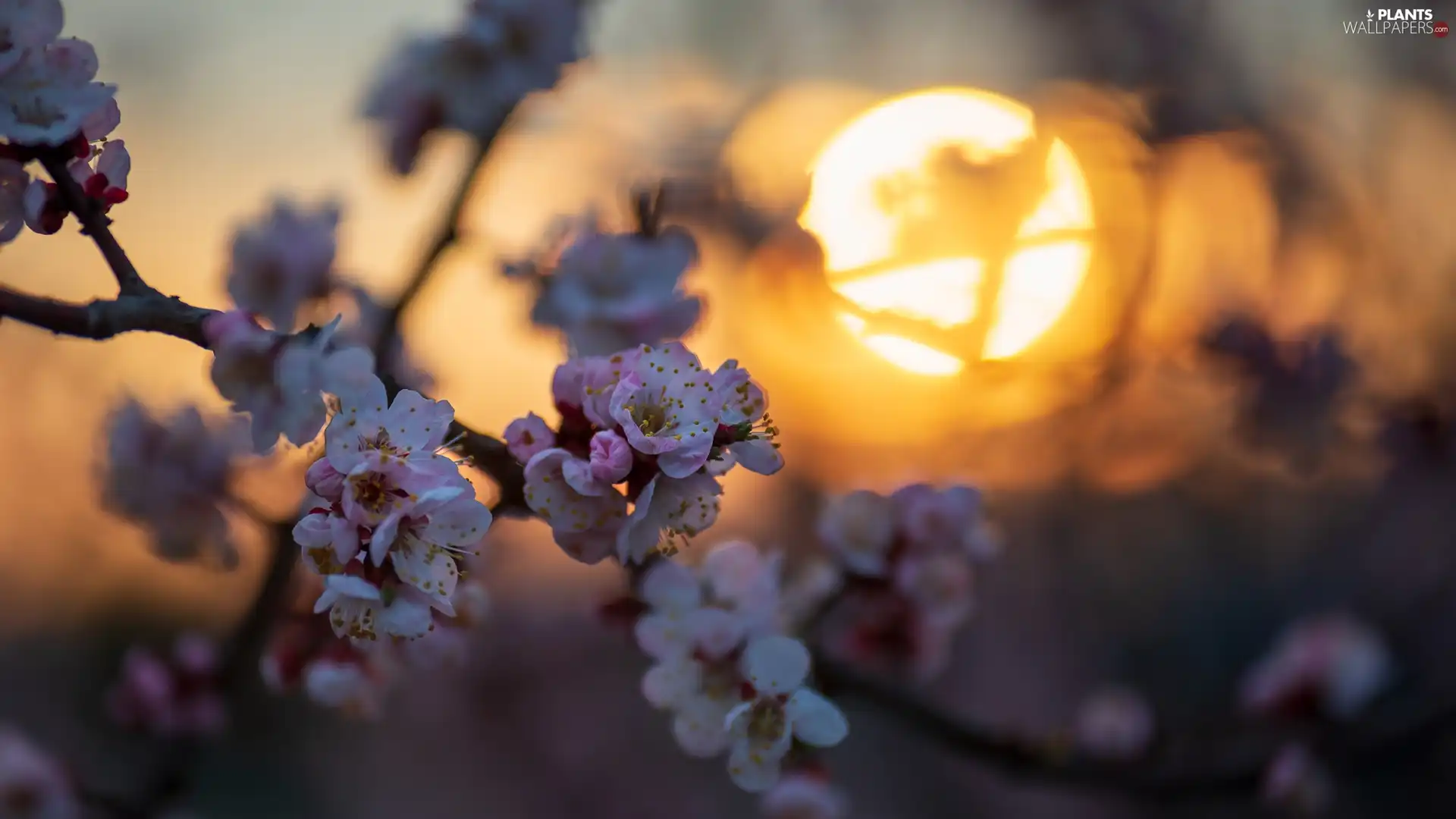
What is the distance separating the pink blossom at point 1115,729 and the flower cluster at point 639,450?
6.31 ft

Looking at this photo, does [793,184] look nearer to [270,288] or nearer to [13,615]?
[270,288]

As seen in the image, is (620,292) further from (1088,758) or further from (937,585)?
(1088,758)

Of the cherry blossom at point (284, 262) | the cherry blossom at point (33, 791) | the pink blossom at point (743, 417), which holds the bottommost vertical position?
the cherry blossom at point (33, 791)

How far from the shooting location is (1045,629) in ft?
13.1

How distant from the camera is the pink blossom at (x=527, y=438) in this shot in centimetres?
55

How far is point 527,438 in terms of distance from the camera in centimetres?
55

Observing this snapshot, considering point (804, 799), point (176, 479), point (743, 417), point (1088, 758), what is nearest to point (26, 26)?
point (743, 417)

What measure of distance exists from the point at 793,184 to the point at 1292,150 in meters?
1.26

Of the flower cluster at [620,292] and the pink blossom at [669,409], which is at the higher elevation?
the flower cluster at [620,292]

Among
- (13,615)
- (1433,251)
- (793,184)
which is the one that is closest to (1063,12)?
(793,184)

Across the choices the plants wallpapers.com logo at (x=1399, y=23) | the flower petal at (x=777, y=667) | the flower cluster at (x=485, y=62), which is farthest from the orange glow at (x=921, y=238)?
the flower petal at (x=777, y=667)

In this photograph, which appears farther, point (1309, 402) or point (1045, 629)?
point (1045, 629)

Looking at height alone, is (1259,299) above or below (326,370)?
above

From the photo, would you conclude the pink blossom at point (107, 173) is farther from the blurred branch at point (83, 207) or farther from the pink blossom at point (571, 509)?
the pink blossom at point (571, 509)
